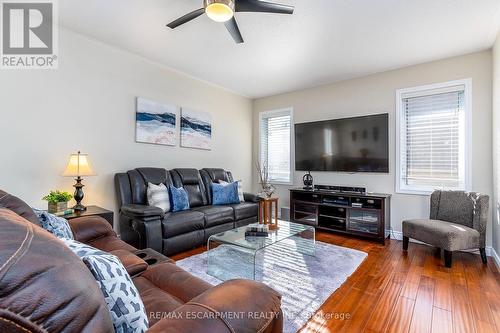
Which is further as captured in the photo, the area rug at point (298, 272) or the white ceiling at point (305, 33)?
the white ceiling at point (305, 33)

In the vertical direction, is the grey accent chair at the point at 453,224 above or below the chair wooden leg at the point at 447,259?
→ above

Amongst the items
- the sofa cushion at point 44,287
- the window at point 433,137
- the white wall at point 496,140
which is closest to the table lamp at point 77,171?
the sofa cushion at point 44,287

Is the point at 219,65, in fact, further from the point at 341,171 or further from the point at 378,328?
the point at 378,328

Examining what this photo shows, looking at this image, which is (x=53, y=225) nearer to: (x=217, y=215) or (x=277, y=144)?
(x=217, y=215)

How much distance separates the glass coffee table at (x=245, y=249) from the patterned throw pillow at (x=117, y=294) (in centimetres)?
144

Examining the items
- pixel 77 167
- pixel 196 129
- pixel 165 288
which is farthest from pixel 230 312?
pixel 196 129

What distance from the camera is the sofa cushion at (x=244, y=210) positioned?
3.66 meters

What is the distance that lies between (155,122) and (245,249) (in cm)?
247

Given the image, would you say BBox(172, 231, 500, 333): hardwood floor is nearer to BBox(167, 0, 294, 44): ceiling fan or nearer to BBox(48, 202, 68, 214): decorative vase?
BBox(48, 202, 68, 214): decorative vase

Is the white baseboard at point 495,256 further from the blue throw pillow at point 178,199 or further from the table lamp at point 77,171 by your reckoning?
the table lamp at point 77,171

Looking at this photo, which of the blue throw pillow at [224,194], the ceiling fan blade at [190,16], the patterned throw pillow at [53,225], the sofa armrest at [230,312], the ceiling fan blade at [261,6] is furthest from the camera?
the blue throw pillow at [224,194]

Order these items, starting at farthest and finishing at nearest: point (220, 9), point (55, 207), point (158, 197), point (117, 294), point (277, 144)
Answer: point (277, 144)
point (158, 197)
point (55, 207)
point (220, 9)
point (117, 294)

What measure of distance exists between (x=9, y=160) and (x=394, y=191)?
4.80m

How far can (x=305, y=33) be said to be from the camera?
2.78m
